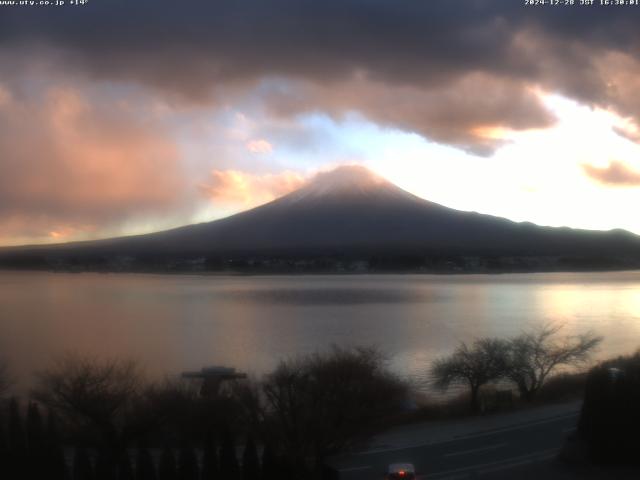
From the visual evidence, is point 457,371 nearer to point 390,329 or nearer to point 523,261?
point 390,329

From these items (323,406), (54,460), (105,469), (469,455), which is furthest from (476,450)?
(54,460)

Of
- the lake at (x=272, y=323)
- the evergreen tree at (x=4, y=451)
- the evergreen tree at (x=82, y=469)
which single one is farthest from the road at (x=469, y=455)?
the lake at (x=272, y=323)

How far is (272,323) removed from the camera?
2269 cm

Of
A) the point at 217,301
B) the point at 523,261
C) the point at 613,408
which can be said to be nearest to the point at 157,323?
the point at 217,301

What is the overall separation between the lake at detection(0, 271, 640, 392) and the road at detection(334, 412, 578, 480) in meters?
4.98

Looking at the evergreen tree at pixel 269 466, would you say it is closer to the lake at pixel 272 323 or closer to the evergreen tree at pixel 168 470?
the evergreen tree at pixel 168 470

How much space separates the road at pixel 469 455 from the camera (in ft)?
19.7

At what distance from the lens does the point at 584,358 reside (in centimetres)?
1308

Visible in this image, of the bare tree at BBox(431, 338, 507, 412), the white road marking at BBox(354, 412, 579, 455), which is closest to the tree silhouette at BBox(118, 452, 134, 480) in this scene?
the white road marking at BBox(354, 412, 579, 455)

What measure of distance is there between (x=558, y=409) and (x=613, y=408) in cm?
281

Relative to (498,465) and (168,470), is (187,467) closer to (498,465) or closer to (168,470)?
(168,470)

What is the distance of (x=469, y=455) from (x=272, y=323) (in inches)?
644

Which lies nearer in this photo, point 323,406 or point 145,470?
point 145,470

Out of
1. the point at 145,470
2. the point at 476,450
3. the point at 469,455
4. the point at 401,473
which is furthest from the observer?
the point at 476,450
